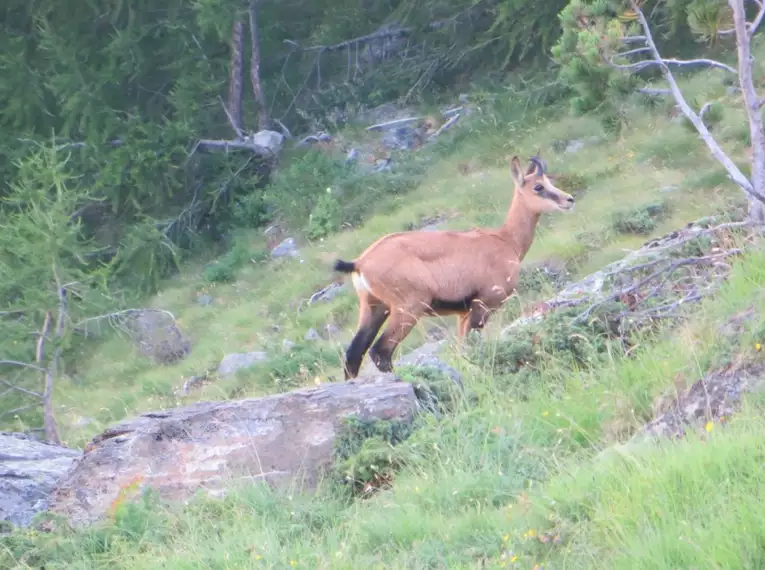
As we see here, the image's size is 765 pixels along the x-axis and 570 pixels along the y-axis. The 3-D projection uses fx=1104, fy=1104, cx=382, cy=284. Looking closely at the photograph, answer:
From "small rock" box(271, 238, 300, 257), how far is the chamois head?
841cm

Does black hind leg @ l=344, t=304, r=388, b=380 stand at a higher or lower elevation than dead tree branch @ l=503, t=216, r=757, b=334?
lower

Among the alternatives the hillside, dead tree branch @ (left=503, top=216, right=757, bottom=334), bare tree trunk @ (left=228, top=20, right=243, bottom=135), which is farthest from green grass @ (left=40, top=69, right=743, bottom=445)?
dead tree branch @ (left=503, top=216, right=757, bottom=334)

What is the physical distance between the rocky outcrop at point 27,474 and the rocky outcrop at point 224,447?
0.70 feet

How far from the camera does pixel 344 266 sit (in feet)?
32.2

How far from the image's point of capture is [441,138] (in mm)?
22016

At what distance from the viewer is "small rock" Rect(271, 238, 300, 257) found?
20.3m

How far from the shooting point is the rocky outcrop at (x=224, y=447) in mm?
6672

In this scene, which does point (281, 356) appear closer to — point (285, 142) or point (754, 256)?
point (754, 256)

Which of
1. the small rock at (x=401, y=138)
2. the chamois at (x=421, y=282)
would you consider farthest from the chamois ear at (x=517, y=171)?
the small rock at (x=401, y=138)

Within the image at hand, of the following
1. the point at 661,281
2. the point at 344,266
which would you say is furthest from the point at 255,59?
the point at 661,281

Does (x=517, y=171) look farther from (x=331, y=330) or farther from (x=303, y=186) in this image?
(x=303, y=186)

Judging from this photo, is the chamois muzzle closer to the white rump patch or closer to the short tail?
the white rump patch

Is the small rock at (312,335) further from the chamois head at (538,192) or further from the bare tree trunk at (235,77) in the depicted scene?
the bare tree trunk at (235,77)

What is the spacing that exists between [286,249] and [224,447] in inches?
545
